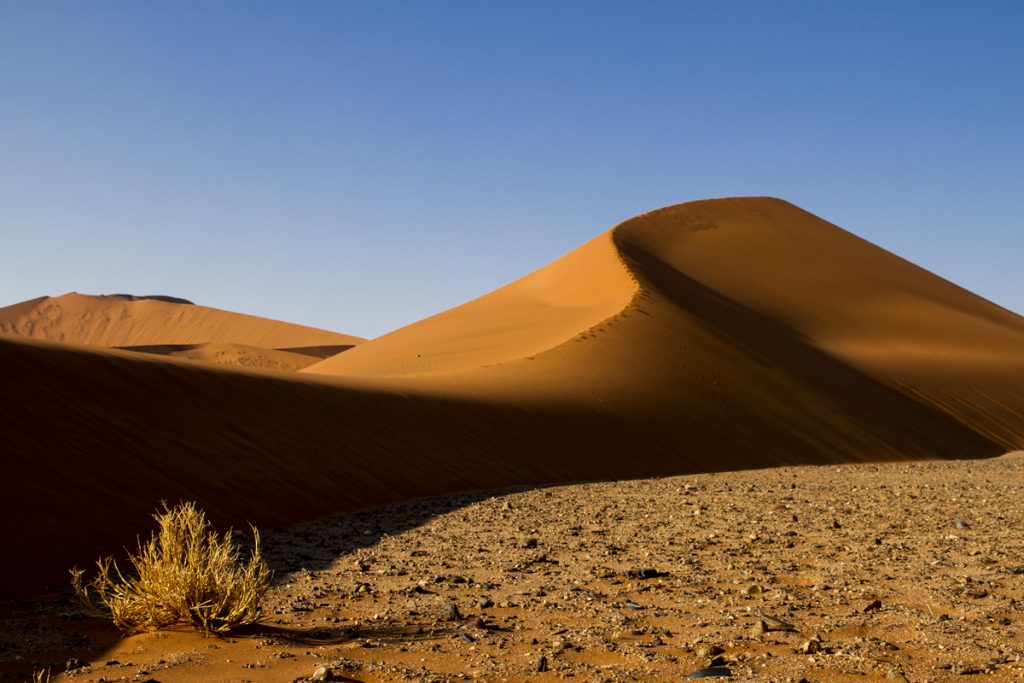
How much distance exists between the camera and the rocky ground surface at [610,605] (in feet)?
19.6

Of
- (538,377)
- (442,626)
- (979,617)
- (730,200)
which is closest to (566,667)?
(442,626)

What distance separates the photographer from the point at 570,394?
25.6 metres

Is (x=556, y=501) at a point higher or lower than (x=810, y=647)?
lower

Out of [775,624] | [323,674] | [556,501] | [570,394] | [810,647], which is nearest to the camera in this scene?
[323,674]

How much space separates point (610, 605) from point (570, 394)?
701 inches

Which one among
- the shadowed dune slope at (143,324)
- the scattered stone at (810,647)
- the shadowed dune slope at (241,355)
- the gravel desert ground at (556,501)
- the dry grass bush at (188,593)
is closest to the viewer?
the scattered stone at (810,647)

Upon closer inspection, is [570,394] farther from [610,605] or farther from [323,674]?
[323,674]

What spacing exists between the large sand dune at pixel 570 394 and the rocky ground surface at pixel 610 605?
2.30 metres

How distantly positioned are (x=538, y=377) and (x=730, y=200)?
37243 mm

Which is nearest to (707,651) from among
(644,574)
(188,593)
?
(644,574)

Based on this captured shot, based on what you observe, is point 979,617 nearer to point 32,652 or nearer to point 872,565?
point 872,565

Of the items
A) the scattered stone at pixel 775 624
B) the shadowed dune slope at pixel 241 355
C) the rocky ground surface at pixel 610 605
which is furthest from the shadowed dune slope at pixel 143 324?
the scattered stone at pixel 775 624

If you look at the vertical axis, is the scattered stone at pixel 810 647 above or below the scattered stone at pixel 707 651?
above

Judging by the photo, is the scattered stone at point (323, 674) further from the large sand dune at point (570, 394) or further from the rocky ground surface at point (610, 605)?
the large sand dune at point (570, 394)
